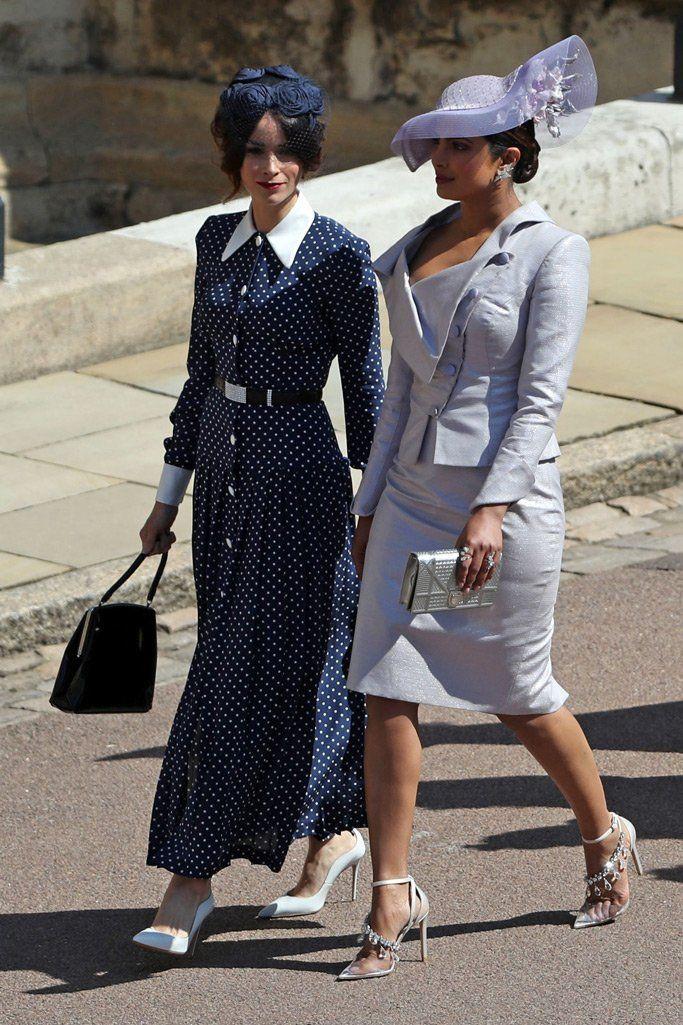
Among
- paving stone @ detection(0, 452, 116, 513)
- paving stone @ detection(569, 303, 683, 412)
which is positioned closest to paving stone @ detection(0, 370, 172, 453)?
paving stone @ detection(0, 452, 116, 513)

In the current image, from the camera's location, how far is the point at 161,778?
414cm

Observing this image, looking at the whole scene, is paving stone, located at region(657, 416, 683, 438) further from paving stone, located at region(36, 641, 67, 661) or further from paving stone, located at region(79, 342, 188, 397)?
paving stone, located at region(36, 641, 67, 661)

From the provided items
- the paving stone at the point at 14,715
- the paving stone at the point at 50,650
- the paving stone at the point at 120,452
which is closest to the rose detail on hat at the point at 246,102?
the paving stone at the point at 14,715

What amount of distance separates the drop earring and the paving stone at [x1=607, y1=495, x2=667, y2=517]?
348 centimetres

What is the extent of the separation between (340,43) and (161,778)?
1095cm

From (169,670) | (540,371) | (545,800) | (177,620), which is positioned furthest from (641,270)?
(540,371)

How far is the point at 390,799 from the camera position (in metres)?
3.82

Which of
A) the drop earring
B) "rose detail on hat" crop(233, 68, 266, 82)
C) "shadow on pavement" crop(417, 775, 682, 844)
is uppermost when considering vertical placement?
"rose detail on hat" crop(233, 68, 266, 82)

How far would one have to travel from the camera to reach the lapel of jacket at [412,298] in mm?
3693

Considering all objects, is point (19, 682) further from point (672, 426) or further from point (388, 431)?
point (672, 426)

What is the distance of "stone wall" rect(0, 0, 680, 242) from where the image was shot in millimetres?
13906

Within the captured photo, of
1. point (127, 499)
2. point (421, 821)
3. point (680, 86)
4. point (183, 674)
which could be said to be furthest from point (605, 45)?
point (421, 821)

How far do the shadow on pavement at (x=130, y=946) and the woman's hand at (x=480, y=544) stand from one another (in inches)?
33.2

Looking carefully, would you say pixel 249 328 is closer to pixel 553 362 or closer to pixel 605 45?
pixel 553 362
